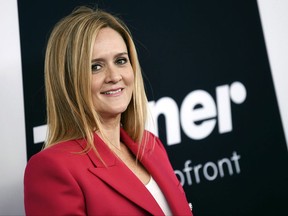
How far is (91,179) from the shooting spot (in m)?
1.27

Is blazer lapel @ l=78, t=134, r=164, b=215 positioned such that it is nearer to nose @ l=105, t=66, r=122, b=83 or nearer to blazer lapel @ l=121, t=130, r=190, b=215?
blazer lapel @ l=121, t=130, r=190, b=215

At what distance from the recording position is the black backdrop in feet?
6.54

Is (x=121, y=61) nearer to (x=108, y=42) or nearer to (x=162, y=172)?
(x=108, y=42)

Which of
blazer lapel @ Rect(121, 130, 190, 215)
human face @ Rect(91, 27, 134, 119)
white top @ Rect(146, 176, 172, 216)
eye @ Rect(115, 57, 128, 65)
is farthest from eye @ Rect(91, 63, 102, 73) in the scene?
white top @ Rect(146, 176, 172, 216)

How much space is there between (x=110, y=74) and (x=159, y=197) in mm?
515

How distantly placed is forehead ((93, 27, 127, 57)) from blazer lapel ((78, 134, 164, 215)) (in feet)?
1.19

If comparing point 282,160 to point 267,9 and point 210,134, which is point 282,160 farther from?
point 267,9

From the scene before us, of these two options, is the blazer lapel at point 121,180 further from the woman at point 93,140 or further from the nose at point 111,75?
the nose at point 111,75

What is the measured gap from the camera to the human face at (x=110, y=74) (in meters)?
1.43

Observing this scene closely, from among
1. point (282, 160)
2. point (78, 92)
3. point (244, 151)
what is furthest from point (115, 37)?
point (282, 160)

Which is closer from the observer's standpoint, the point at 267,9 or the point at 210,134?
the point at 210,134

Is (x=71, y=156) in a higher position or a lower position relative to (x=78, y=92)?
lower

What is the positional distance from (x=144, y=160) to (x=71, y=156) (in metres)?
0.38

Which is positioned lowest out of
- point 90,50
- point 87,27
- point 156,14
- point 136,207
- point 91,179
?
point 136,207
